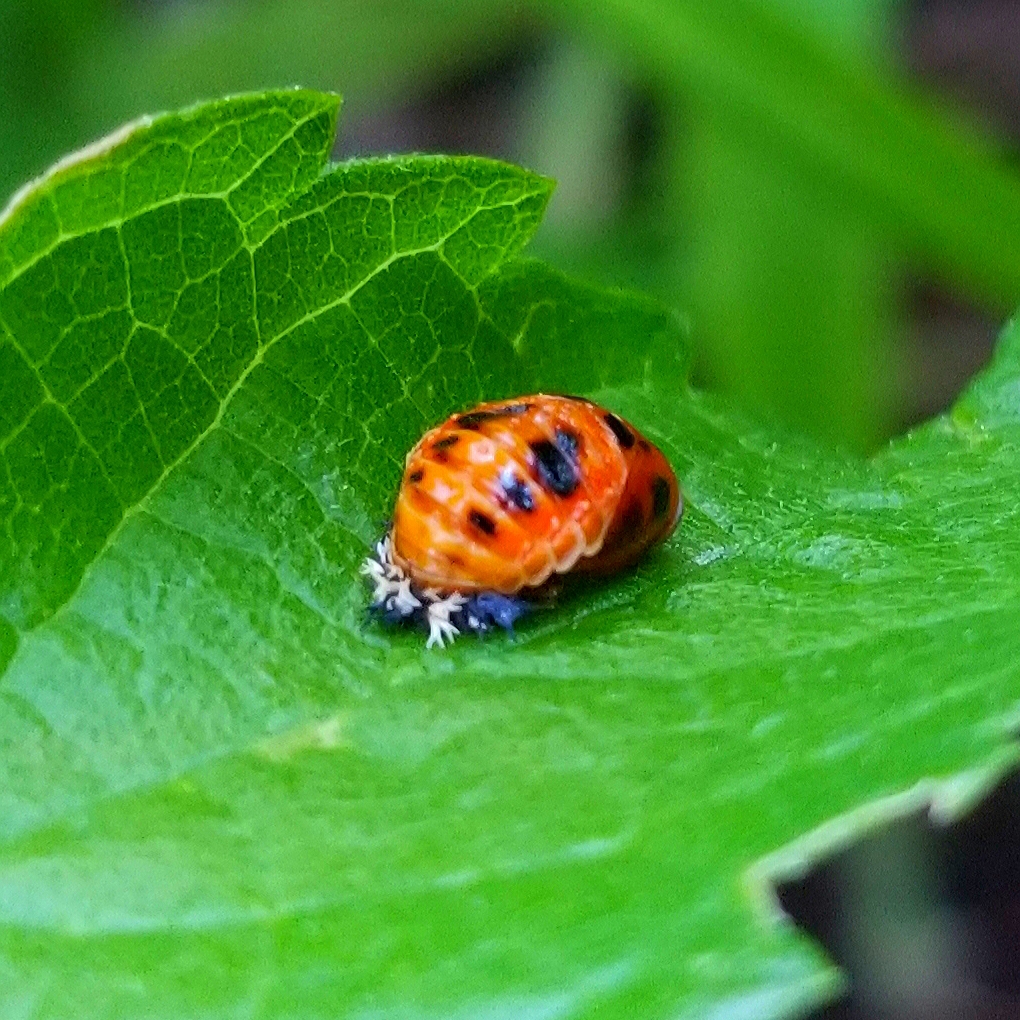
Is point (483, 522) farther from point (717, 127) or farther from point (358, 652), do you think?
point (717, 127)

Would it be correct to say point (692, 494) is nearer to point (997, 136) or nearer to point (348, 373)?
point (348, 373)

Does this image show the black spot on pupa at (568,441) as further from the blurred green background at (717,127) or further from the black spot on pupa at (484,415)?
the blurred green background at (717,127)

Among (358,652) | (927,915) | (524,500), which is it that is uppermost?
(927,915)

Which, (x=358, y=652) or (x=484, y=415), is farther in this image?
(x=484, y=415)

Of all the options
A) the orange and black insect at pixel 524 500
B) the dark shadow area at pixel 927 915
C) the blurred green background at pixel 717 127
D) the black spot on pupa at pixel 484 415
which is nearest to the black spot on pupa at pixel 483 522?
the orange and black insect at pixel 524 500

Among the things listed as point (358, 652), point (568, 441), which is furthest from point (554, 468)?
point (358, 652)

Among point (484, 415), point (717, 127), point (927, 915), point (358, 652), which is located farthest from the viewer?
point (717, 127)

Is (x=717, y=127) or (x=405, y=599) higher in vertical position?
(x=717, y=127)

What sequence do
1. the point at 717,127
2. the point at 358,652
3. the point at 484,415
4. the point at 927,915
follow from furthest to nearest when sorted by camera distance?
the point at 717,127
the point at 927,915
the point at 484,415
the point at 358,652

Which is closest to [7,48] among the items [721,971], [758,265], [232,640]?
[758,265]
